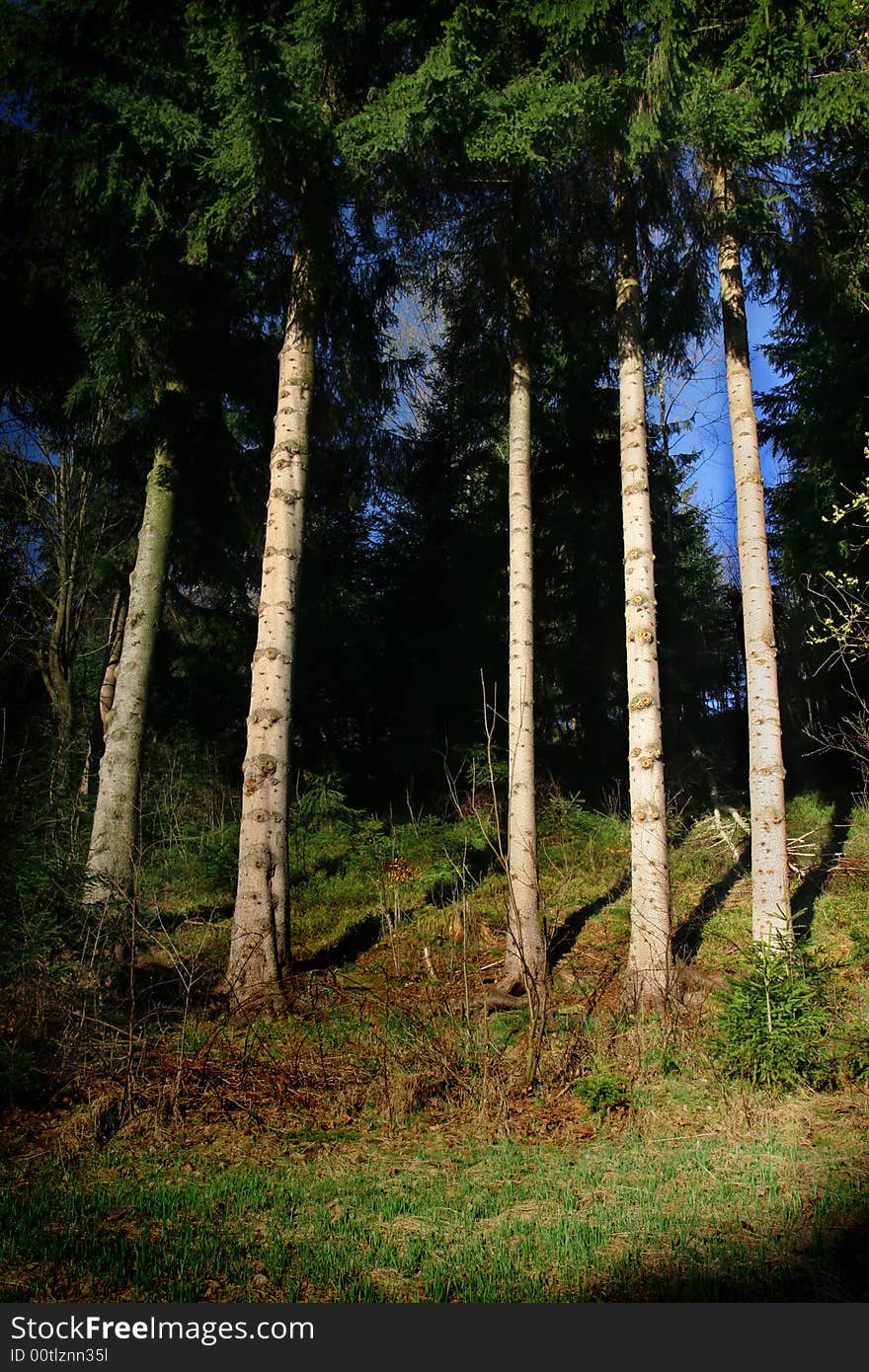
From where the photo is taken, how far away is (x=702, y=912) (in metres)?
10.0

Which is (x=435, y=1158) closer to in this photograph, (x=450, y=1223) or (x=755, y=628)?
(x=450, y=1223)

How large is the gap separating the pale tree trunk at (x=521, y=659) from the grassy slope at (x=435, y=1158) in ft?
2.51

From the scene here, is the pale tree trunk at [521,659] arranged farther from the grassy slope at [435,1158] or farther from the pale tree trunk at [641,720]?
the pale tree trunk at [641,720]

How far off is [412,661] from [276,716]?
26.0 feet

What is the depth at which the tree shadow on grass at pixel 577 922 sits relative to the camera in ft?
30.7

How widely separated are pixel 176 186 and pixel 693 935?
10.4 metres

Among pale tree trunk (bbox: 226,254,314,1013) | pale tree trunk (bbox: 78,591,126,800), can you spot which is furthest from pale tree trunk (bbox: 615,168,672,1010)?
pale tree trunk (bbox: 78,591,126,800)

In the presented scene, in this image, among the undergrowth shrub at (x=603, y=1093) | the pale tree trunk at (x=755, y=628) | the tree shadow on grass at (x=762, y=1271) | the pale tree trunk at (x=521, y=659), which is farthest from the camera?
the pale tree trunk at (x=521, y=659)

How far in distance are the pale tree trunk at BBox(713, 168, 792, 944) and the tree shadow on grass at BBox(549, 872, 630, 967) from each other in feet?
7.69

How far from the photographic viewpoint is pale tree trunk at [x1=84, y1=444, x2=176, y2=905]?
931cm

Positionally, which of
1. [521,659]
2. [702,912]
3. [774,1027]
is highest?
[521,659]

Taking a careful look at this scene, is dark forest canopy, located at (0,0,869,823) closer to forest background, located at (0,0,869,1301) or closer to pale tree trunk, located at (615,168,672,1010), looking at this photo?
forest background, located at (0,0,869,1301)

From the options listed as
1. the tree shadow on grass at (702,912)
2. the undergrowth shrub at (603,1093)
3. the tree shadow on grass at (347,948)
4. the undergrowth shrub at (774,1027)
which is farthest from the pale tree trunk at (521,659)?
the tree shadow on grass at (347,948)

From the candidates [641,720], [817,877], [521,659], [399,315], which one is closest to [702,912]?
[817,877]
